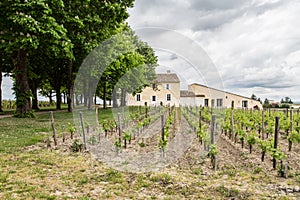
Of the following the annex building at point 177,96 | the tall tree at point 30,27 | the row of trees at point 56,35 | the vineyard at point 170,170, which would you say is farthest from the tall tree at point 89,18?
the vineyard at point 170,170

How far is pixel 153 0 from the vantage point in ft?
34.0

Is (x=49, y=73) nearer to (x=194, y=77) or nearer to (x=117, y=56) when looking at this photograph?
(x=117, y=56)

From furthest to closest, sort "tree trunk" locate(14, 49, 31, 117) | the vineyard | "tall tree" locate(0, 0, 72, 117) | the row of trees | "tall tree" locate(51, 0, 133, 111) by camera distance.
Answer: "tree trunk" locate(14, 49, 31, 117) → "tall tree" locate(51, 0, 133, 111) → the row of trees → "tall tree" locate(0, 0, 72, 117) → the vineyard

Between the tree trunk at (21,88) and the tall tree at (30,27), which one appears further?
the tree trunk at (21,88)

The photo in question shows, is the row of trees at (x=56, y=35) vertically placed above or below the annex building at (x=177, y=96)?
above

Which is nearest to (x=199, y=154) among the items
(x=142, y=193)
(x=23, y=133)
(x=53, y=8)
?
(x=142, y=193)

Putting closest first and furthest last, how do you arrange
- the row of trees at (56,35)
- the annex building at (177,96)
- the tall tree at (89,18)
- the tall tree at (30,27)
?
the tall tree at (30,27), the row of trees at (56,35), the tall tree at (89,18), the annex building at (177,96)

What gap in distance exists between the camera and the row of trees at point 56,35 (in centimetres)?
1259

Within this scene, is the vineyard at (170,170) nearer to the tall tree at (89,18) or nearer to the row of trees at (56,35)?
the row of trees at (56,35)

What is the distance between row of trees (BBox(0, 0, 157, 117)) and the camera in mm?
12594

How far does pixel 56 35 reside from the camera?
513 inches

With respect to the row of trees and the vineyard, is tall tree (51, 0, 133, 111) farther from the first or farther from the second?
the vineyard

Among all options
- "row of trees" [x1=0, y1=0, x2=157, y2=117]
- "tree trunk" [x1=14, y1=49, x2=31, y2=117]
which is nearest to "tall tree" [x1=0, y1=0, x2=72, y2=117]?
"row of trees" [x1=0, y1=0, x2=157, y2=117]

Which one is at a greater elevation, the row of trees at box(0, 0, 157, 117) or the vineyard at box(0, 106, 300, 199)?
the row of trees at box(0, 0, 157, 117)
